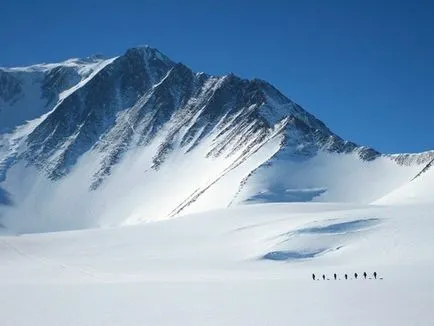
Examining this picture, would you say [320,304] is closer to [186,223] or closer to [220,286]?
[220,286]

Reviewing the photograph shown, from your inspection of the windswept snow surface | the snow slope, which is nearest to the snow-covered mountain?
the snow slope

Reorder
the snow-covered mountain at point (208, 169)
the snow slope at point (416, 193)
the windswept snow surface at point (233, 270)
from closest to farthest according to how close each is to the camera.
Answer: the windswept snow surface at point (233, 270), the snow slope at point (416, 193), the snow-covered mountain at point (208, 169)

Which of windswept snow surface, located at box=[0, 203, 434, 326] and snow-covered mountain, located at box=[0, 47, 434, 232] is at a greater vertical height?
snow-covered mountain, located at box=[0, 47, 434, 232]

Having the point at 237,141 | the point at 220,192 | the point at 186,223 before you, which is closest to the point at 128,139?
the point at 237,141

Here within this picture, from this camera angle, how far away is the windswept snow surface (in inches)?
912

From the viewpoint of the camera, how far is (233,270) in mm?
46031

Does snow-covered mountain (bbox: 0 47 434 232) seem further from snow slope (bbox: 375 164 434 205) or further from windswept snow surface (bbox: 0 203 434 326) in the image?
windswept snow surface (bbox: 0 203 434 326)

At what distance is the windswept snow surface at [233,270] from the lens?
23.2 m

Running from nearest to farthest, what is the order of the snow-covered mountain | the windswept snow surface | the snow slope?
the windswept snow surface
the snow slope
the snow-covered mountain

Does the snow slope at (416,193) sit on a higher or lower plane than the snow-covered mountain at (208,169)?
lower

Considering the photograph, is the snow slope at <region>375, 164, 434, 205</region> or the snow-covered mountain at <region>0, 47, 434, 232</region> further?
the snow-covered mountain at <region>0, 47, 434, 232</region>

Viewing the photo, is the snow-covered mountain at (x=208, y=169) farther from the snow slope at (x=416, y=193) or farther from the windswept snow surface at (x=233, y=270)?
the windswept snow surface at (x=233, y=270)

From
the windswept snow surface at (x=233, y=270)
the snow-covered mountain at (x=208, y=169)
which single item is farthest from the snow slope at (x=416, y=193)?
the windswept snow surface at (x=233, y=270)

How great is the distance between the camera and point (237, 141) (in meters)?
150
